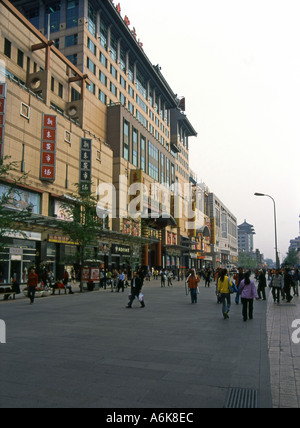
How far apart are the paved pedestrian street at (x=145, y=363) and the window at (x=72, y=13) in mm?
41897

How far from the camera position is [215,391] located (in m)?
5.01

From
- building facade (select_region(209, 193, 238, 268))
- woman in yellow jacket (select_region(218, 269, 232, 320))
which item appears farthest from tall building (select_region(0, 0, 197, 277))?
building facade (select_region(209, 193, 238, 268))

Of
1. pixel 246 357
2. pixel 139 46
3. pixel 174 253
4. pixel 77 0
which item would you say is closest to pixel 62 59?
pixel 77 0

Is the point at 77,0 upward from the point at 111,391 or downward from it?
upward

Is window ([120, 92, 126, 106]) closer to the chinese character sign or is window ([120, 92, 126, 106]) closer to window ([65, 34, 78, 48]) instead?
window ([65, 34, 78, 48])

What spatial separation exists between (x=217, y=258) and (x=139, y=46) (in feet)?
275

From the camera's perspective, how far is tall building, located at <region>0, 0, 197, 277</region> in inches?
1209

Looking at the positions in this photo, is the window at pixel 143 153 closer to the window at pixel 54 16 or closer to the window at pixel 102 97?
the window at pixel 102 97

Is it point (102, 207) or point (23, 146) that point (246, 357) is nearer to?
point (23, 146)

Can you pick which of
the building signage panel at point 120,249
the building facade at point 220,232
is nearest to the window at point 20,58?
the building signage panel at point 120,249

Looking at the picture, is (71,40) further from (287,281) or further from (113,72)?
(287,281)

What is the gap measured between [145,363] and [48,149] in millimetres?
27998

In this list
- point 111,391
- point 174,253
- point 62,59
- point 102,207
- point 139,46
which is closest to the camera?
point 111,391

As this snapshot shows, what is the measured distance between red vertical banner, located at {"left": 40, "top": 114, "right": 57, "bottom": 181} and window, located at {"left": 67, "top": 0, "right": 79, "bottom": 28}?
18.5m
